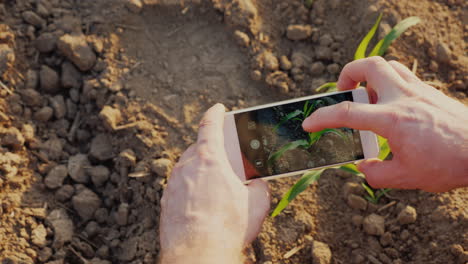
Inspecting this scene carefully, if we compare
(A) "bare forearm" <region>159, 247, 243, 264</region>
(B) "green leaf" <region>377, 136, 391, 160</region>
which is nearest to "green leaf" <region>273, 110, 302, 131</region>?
(B) "green leaf" <region>377, 136, 391, 160</region>

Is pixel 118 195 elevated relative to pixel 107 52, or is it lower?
lower

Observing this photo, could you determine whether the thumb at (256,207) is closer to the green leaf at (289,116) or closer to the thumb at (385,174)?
the green leaf at (289,116)

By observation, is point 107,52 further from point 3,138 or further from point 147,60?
point 3,138

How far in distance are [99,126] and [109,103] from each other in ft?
0.41

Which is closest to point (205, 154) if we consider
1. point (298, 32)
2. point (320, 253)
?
point (320, 253)

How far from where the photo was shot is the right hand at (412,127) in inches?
53.3

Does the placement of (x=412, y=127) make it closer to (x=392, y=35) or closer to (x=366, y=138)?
(x=366, y=138)

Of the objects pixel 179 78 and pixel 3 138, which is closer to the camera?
pixel 3 138

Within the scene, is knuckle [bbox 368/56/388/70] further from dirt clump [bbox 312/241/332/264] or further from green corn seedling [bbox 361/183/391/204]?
dirt clump [bbox 312/241/332/264]

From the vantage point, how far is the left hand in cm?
136

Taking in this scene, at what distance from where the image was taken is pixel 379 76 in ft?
4.86

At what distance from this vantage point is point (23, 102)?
2.11 m

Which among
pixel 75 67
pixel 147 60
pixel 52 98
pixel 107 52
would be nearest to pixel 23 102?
pixel 52 98

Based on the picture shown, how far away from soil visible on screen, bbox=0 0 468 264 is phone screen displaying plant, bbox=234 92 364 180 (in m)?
0.39
